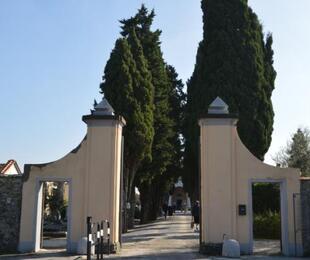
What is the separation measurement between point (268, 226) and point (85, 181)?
10.8 m

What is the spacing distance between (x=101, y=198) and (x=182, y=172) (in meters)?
25.3

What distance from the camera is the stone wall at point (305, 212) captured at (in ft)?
56.6

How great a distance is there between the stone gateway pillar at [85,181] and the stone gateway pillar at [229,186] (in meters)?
3.09

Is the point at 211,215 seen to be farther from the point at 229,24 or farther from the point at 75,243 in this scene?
the point at 229,24

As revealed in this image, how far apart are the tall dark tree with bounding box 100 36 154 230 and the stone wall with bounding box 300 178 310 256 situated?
11.5m

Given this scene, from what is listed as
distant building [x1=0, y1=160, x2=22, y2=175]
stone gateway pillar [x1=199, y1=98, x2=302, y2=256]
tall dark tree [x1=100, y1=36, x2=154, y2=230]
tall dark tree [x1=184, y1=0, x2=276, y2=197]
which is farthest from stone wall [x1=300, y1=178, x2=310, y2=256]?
distant building [x1=0, y1=160, x2=22, y2=175]

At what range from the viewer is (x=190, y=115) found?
32.4 m

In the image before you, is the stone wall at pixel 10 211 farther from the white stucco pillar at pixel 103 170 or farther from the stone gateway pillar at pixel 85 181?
the white stucco pillar at pixel 103 170

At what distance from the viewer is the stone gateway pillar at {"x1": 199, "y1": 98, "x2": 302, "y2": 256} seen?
1705 cm

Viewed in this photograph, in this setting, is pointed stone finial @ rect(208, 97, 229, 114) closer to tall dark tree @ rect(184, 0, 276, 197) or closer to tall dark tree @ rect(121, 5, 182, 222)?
tall dark tree @ rect(184, 0, 276, 197)

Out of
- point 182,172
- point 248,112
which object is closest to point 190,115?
point 248,112

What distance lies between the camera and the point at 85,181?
17312 mm

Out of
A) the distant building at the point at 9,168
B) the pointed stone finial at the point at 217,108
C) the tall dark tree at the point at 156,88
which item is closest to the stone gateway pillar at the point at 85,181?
the pointed stone finial at the point at 217,108

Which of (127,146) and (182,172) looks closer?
(127,146)
